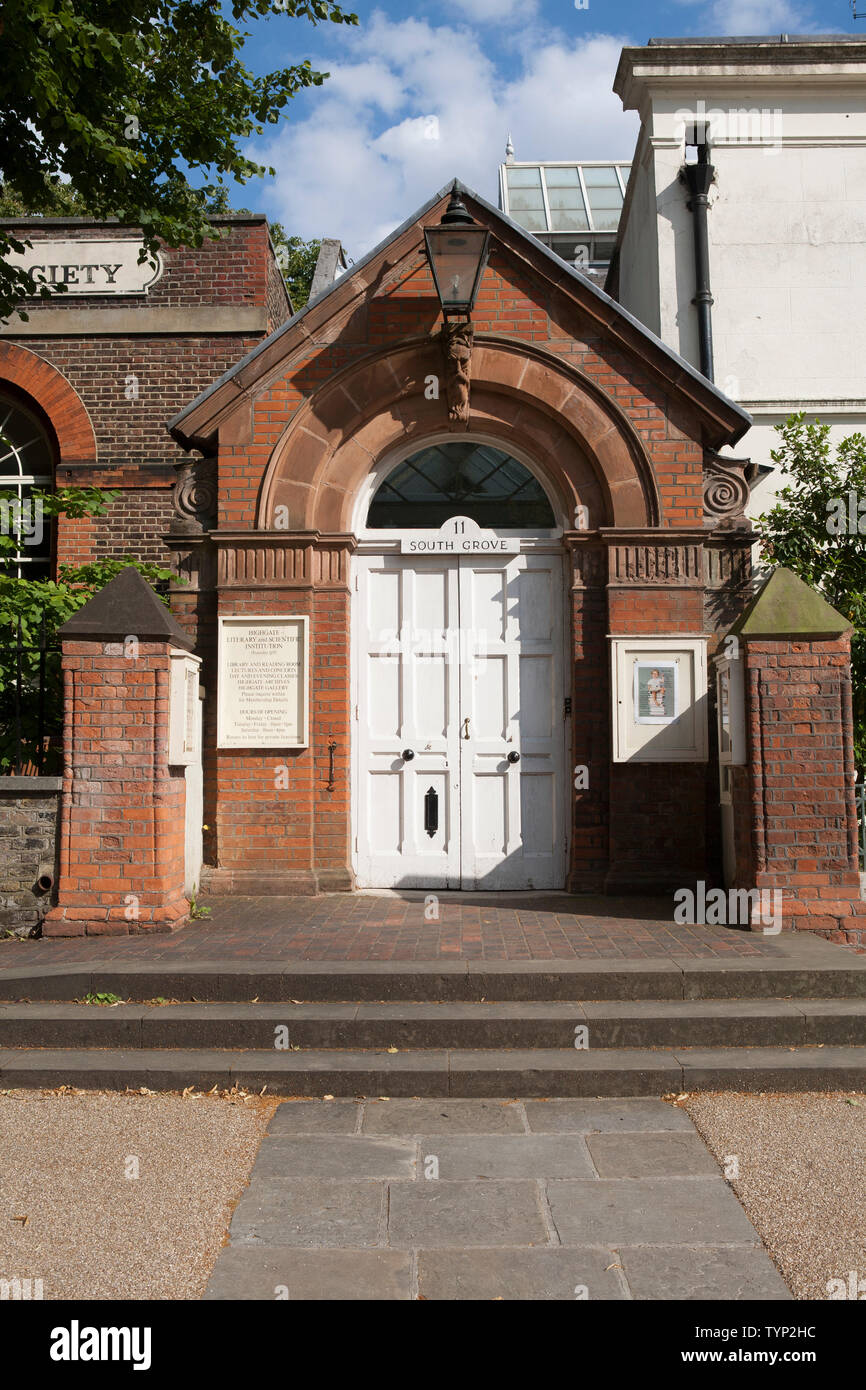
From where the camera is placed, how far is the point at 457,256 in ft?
25.8

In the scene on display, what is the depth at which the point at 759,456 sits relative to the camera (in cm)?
1194

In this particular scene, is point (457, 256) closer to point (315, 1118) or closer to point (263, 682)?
point (263, 682)

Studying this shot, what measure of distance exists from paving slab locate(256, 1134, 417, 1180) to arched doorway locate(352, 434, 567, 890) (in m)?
3.98

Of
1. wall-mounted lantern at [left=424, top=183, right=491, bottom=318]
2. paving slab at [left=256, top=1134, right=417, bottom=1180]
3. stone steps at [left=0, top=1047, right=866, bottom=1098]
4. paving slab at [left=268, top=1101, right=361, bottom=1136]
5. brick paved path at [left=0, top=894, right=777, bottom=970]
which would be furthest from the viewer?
wall-mounted lantern at [left=424, top=183, right=491, bottom=318]

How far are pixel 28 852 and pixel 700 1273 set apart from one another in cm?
519

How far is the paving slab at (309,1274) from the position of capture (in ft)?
10.7

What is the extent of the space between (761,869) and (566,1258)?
3845 millimetres

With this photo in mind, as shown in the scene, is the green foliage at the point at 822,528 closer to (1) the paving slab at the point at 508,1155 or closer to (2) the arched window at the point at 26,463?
(1) the paving slab at the point at 508,1155

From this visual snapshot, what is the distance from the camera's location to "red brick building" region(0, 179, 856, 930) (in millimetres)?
8148

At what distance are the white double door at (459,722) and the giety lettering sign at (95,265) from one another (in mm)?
6394

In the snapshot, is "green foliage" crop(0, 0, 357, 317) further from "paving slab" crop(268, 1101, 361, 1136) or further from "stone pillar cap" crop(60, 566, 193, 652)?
"paving slab" crop(268, 1101, 361, 1136)

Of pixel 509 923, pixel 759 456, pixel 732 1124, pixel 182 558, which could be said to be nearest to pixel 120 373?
pixel 182 558

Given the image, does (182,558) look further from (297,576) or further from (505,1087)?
(505,1087)

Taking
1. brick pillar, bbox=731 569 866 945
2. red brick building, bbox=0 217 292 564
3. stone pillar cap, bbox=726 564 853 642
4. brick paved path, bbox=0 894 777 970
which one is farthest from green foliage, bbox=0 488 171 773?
brick pillar, bbox=731 569 866 945
